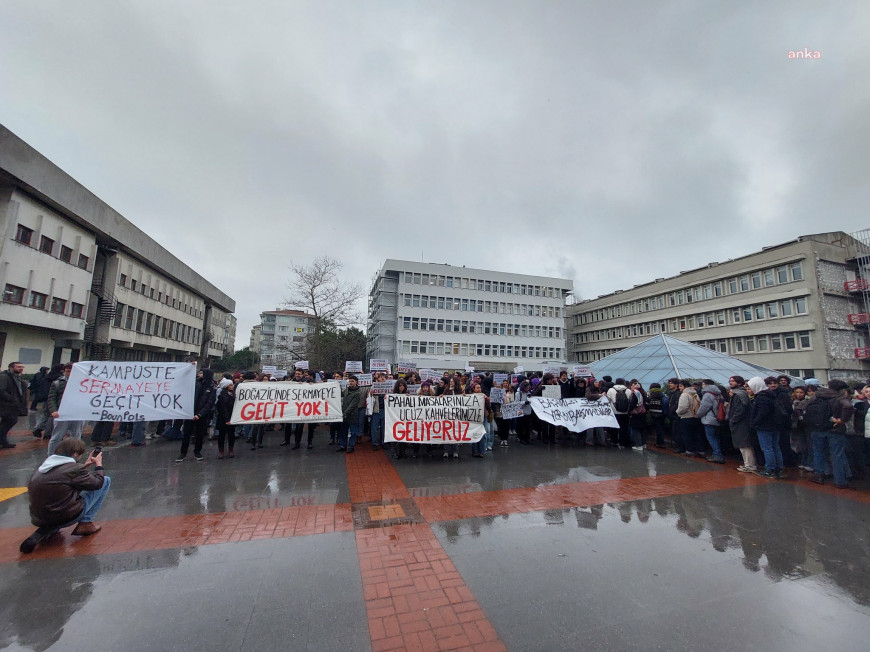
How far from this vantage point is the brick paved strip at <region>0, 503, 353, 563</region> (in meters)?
4.10

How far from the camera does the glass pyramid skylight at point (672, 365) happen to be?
16.3 meters

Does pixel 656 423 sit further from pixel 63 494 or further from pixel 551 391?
pixel 63 494

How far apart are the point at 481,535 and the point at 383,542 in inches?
45.5

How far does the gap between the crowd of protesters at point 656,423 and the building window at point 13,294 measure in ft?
50.4

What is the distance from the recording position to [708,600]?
3.30 meters

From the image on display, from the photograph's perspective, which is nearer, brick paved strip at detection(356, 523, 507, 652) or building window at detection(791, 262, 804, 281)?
brick paved strip at detection(356, 523, 507, 652)

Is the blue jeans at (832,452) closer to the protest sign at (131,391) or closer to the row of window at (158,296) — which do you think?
the protest sign at (131,391)

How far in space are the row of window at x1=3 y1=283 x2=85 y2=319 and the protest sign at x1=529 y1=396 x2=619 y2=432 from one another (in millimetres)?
29211

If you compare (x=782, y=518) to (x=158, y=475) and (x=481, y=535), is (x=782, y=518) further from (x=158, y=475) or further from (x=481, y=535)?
(x=158, y=475)

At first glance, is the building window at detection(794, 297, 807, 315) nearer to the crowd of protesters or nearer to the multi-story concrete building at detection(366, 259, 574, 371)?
the multi-story concrete building at detection(366, 259, 574, 371)

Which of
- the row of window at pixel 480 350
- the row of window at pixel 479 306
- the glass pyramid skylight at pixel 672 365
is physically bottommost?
the glass pyramid skylight at pixel 672 365

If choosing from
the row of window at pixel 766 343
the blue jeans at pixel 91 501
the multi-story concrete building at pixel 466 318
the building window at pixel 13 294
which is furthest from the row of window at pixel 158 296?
the row of window at pixel 766 343

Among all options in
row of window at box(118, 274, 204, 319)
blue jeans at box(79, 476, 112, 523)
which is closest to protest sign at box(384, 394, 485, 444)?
blue jeans at box(79, 476, 112, 523)

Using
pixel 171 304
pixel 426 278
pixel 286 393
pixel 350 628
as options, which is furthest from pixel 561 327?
pixel 350 628
